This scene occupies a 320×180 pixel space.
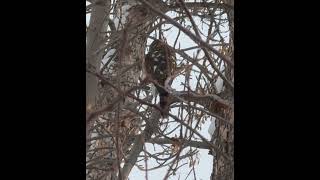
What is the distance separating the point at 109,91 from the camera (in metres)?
2.24

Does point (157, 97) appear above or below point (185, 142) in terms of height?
above

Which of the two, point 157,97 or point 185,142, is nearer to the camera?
point 185,142
